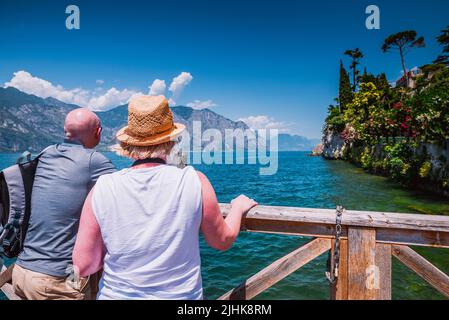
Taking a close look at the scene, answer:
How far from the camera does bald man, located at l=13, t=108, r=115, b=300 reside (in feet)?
6.64

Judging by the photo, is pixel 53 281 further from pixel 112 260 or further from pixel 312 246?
pixel 312 246

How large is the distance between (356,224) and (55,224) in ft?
7.45

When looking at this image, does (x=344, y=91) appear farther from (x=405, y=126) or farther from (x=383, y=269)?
(x=383, y=269)

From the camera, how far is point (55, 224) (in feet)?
6.72

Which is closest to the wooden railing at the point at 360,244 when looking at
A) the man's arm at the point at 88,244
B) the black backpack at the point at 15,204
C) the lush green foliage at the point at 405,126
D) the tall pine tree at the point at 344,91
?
the black backpack at the point at 15,204

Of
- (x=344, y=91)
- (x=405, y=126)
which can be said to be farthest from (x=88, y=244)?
(x=344, y=91)

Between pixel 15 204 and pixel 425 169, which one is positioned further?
pixel 425 169

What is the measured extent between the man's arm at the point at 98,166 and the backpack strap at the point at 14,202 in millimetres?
539

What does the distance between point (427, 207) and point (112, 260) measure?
17.8m

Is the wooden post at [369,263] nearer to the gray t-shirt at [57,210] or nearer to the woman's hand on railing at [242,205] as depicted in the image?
the woman's hand on railing at [242,205]

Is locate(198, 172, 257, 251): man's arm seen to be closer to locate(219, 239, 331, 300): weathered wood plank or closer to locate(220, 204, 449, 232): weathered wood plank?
locate(220, 204, 449, 232): weathered wood plank

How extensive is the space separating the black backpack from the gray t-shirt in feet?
0.17

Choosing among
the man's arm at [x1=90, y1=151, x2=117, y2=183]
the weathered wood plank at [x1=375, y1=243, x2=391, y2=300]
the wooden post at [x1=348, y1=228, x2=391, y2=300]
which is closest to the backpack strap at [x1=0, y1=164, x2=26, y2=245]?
the man's arm at [x1=90, y1=151, x2=117, y2=183]
